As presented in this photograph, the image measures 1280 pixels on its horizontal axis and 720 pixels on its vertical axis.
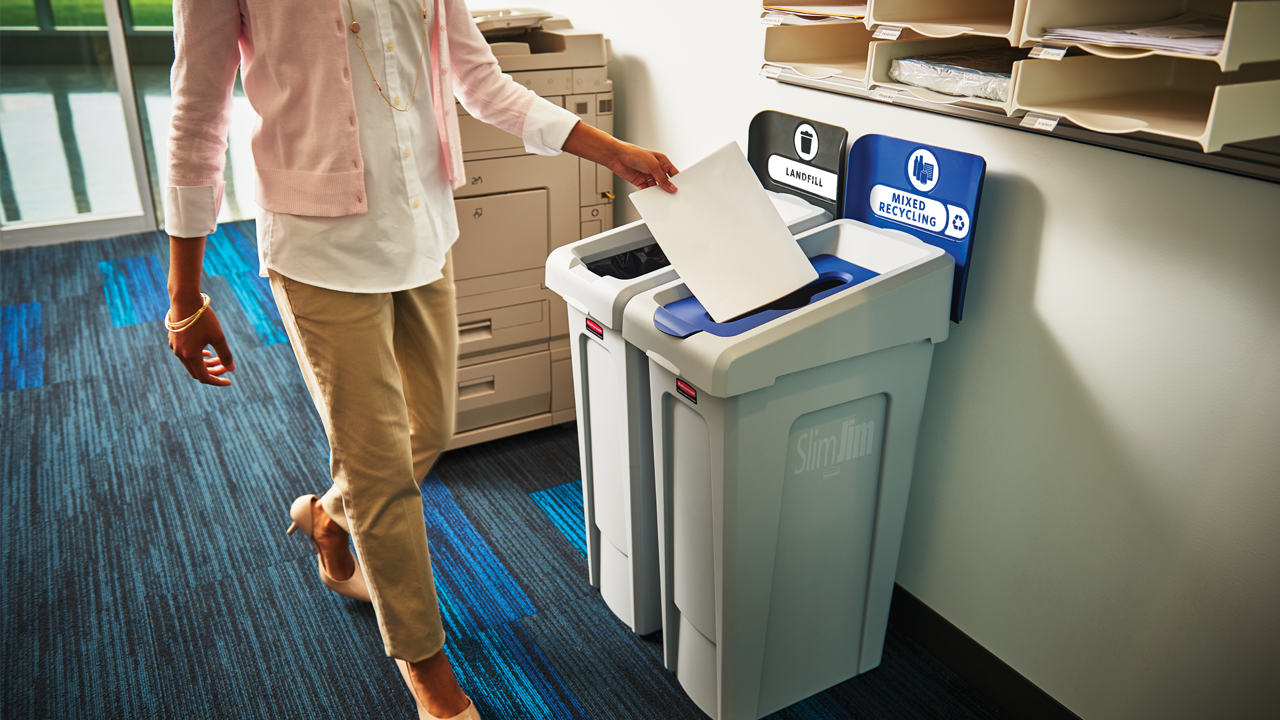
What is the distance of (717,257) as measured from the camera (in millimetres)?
1250

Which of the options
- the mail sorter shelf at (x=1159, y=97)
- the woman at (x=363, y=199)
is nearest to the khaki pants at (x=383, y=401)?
the woman at (x=363, y=199)

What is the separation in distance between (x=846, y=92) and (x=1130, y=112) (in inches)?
24.2

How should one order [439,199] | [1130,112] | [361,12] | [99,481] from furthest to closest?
[99,481], [439,199], [361,12], [1130,112]

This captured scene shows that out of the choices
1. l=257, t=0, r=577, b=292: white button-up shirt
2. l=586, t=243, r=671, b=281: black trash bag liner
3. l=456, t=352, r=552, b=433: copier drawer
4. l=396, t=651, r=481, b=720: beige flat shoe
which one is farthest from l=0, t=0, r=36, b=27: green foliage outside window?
l=396, t=651, r=481, b=720: beige flat shoe

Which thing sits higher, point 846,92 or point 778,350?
point 846,92

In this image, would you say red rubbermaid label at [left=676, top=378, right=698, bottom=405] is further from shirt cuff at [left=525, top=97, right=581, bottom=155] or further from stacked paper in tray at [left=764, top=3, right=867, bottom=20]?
stacked paper in tray at [left=764, top=3, right=867, bottom=20]

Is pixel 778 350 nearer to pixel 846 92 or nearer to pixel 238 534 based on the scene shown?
pixel 846 92

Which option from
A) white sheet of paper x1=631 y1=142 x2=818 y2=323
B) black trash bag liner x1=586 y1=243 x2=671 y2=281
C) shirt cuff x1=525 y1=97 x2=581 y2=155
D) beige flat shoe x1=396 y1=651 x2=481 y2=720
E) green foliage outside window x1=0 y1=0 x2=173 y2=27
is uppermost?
green foliage outside window x1=0 y1=0 x2=173 y2=27

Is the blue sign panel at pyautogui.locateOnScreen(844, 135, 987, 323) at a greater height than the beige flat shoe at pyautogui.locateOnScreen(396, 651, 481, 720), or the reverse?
the blue sign panel at pyautogui.locateOnScreen(844, 135, 987, 323)

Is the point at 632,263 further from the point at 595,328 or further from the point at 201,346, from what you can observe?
the point at 201,346

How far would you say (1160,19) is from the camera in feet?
3.40

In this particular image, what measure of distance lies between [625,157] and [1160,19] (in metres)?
0.75

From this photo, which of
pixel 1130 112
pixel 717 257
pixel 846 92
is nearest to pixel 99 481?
pixel 717 257

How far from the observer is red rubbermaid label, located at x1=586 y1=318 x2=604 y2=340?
4.81ft
